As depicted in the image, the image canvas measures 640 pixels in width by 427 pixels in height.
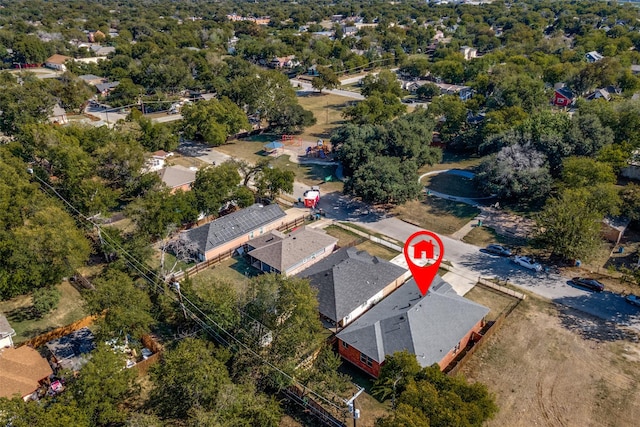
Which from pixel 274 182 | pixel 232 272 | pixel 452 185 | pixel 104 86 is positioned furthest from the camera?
pixel 104 86

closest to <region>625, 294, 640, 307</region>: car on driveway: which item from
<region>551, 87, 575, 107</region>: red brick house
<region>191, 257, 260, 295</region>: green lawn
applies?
<region>191, 257, 260, 295</region>: green lawn

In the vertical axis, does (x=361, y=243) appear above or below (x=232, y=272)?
above

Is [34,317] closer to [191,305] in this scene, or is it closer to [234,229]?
[191,305]

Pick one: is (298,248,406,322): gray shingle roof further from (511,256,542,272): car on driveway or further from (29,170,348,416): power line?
(511,256,542,272): car on driveway

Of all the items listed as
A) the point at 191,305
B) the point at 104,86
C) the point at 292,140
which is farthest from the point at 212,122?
the point at 104,86

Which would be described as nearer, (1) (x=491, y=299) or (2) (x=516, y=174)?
(1) (x=491, y=299)

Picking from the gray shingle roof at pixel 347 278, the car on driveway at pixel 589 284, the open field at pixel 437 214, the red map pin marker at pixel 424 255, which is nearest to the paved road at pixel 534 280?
the car on driveway at pixel 589 284
